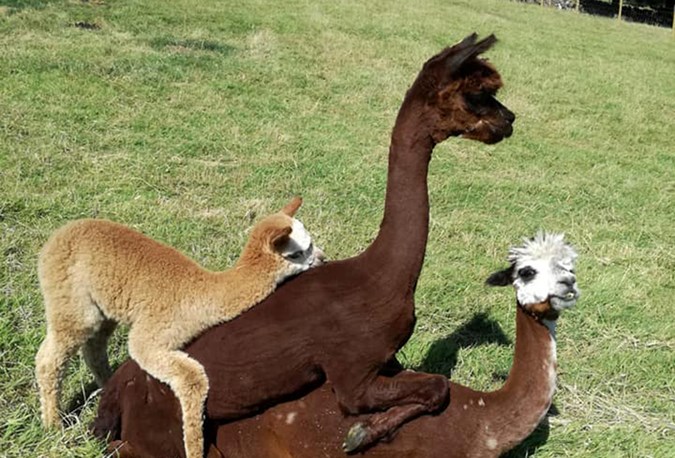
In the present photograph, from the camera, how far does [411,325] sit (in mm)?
2479

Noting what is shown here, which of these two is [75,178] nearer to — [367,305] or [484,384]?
[484,384]

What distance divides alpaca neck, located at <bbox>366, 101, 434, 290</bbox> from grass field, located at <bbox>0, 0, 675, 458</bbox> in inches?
50.6

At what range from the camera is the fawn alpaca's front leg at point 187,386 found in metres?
2.48

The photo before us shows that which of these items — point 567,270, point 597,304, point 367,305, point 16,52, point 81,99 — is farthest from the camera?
point 16,52

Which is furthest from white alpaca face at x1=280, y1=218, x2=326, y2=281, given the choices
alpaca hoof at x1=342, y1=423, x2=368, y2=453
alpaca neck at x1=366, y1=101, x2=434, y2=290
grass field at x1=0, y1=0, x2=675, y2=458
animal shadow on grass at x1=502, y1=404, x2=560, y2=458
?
animal shadow on grass at x1=502, y1=404, x2=560, y2=458

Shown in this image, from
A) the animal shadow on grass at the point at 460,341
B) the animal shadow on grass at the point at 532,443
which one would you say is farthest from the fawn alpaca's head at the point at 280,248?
the animal shadow on grass at the point at 460,341

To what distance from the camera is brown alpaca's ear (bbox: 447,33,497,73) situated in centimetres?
224

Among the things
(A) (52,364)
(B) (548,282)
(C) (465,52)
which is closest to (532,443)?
(B) (548,282)

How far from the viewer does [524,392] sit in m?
2.65

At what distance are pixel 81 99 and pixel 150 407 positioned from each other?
5.78 meters

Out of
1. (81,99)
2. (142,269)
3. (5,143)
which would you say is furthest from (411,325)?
(81,99)

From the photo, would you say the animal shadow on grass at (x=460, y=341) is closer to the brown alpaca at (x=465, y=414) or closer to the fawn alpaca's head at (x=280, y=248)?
the brown alpaca at (x=465, y=414)

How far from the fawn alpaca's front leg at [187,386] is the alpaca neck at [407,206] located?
0.68 m

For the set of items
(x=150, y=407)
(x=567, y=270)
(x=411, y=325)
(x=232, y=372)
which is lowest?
(x=150, y=407)
